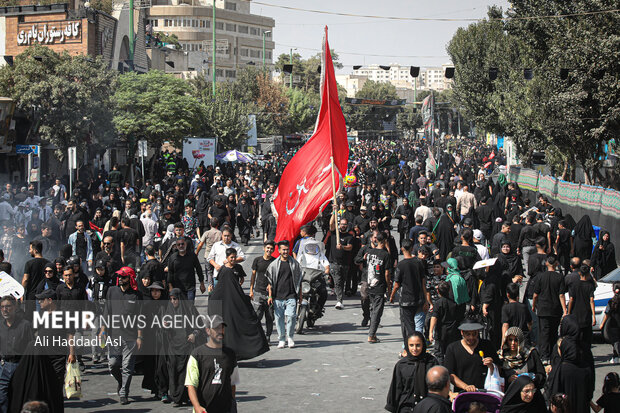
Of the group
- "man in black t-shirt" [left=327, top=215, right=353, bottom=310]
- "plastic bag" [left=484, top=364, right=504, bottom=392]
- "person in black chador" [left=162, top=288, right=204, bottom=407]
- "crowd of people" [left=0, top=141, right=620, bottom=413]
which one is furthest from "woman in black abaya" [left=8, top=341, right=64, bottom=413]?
"man in black t-shirt" [left=327, top=215, right=353, bottom=310]

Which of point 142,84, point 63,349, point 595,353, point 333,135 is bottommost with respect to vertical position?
point 595,353

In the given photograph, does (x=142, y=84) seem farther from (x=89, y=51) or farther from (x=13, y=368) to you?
(x=13, y=368)

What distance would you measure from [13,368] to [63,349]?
0.62 m

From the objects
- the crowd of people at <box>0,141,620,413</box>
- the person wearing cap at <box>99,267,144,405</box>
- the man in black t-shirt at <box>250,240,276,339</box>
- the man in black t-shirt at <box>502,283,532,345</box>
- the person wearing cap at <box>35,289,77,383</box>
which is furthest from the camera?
the man in black t-shirt at <box>250,240,276,339</box>

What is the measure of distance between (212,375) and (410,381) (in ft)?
5.08

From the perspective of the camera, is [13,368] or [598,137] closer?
[13,368]

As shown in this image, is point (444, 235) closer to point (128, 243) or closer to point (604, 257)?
point (604, 257)

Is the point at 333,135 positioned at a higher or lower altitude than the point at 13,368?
higher

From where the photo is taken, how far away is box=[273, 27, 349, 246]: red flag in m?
13.4

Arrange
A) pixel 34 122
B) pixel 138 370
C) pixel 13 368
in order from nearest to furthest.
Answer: pixel 13 368 → pixel 138 370 → pixel 34 122

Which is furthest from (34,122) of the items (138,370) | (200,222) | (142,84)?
(138,370)

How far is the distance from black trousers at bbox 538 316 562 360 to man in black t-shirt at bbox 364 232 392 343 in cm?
216

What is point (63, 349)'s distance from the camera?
317 inches

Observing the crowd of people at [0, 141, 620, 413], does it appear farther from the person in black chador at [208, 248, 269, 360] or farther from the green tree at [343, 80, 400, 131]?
the green tree at [343, 80, 400, 131]
